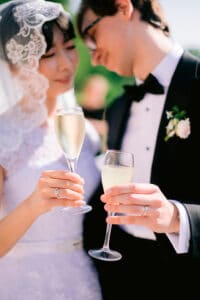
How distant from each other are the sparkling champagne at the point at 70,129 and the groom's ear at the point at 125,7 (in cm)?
143

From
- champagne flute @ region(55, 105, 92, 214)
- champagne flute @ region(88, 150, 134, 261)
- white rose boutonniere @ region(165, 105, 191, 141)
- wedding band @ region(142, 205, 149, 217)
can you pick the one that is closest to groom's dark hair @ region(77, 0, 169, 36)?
white rose boutonniere @ region(165, 105, 191, 141)

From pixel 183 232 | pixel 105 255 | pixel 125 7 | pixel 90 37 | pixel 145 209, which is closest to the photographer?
pixel 145 209

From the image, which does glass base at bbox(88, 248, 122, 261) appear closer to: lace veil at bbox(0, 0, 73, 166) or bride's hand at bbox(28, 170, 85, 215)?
bride's hand at bbox(28, 170, 85, 215)

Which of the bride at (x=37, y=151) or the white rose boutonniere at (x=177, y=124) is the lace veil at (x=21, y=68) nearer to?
the bride at (x=37, y=151)

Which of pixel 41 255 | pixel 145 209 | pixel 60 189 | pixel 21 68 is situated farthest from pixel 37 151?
pixel 145 209

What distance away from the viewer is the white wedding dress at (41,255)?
2590mm

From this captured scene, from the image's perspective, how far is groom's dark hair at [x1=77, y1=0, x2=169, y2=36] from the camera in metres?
3.34

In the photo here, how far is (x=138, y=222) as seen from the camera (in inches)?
77.0

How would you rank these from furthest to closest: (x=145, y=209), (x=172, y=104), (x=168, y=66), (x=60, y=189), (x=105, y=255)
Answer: (x=168, y=66) → (x=172, y=104) → (x=105, y=255) → (x=60, y=189) → (x=145, y=209)

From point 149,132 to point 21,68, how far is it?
1.02 metres

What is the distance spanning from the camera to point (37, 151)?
110 inches

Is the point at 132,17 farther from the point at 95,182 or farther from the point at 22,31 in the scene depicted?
the point at 95,182

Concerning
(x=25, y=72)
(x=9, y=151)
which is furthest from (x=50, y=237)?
(x=25, y=72)

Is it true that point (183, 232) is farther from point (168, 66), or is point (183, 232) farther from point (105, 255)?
point (168, 66)
